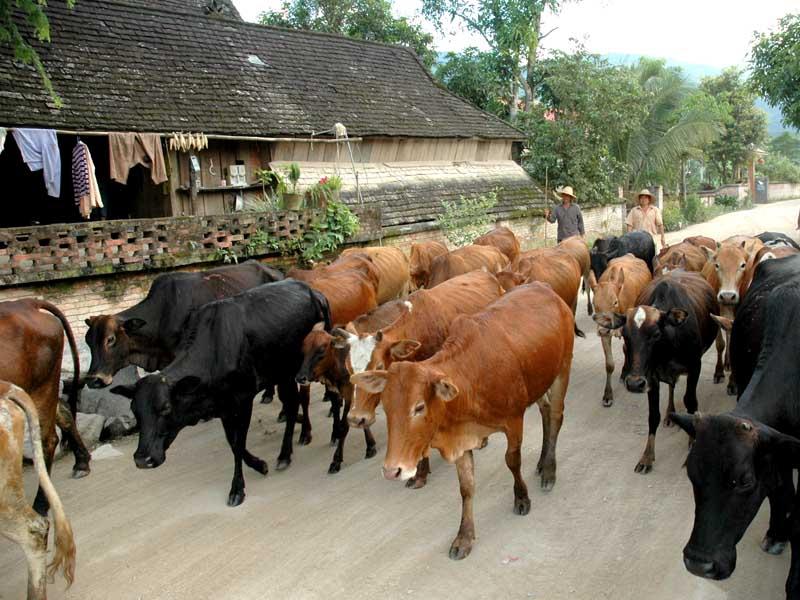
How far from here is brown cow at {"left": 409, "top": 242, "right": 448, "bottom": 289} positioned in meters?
10.8

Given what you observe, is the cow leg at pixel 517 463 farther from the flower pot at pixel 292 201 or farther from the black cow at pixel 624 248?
the flower pot at pixel 292 201

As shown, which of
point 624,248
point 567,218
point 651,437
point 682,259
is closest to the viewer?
point 651,437

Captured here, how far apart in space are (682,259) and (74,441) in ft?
23.6

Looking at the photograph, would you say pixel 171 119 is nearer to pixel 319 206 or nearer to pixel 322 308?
pixel 319 206

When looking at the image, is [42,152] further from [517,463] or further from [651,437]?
[651,437]

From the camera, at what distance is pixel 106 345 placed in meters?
6.77

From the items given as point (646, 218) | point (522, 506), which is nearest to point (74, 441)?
point (522, 506)

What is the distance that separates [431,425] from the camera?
166 inches

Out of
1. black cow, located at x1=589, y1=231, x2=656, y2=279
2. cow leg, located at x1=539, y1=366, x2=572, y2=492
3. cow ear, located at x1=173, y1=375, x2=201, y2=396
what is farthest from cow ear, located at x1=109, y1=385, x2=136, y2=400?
black cow, located at x1=589, y1=231, x2=656, y2=279

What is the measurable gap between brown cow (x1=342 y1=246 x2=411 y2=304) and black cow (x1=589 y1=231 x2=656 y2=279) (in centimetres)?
308

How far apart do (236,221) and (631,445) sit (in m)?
7.04

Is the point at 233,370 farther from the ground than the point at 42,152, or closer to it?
closer to it

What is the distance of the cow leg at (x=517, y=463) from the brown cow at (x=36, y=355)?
12.1 ft

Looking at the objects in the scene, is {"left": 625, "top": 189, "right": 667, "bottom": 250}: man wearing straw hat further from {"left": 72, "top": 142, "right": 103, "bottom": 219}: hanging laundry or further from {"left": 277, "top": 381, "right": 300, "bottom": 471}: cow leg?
{"left": 72, "top": 142, "right": 103, "bottom": 219}: hanging laundry
